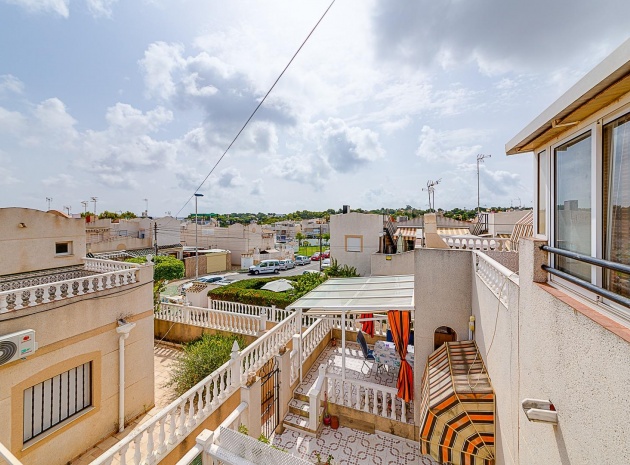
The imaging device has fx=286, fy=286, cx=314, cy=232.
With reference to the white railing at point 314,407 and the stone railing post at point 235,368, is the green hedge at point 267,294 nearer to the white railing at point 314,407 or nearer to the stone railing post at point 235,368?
the stone railing post at point 235,368

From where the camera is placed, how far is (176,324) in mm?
15242

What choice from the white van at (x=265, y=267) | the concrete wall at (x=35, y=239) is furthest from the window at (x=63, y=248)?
the white van at (x=265, y=267)

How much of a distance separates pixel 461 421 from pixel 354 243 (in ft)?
69.8

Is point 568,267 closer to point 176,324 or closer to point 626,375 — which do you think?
point 626,375

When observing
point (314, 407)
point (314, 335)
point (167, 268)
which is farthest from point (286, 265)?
point (314, 407)

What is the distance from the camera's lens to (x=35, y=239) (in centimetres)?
1193

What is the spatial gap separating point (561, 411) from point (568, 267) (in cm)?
155

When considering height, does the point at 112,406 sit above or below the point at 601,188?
below

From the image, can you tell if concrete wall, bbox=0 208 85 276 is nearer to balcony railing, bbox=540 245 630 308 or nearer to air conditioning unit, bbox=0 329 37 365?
air conditioning unit, bbox=0 329 37 365

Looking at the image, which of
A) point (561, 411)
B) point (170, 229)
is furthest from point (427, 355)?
point (170, 229)

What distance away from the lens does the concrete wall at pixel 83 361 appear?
676 centimetres

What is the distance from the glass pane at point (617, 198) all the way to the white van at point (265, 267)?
133 feet

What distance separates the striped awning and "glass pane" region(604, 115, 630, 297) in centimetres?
409

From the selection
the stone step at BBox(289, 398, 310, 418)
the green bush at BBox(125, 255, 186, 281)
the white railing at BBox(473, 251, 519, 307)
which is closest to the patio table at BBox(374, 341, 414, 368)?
the stone step at BBox(289, 398, 310, 418)
